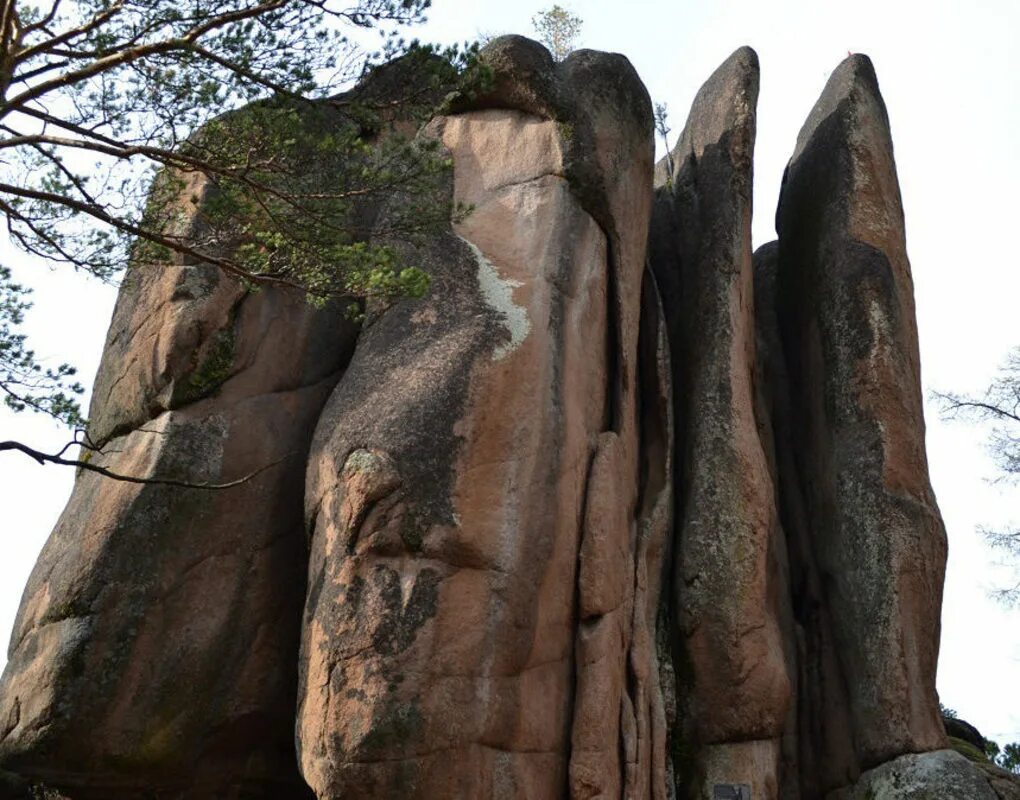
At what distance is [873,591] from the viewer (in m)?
12.7

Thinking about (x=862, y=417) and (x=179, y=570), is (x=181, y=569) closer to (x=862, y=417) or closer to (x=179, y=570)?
(x=179, y=570)

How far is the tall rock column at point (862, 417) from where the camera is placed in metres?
12.4

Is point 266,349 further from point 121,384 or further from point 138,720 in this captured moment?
point 138,720

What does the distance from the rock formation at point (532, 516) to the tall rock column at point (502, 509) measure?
1.1 inches

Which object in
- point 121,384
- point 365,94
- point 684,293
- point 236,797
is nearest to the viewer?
point 365,94

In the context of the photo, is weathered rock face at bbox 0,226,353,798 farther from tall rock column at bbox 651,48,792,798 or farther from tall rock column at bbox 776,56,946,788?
tall rock column at bbox 776,56,946,788

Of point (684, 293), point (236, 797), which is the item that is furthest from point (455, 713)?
point (684, 293)

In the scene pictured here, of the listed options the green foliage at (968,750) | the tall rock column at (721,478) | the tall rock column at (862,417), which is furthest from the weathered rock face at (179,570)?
the green foliage at (968,750)

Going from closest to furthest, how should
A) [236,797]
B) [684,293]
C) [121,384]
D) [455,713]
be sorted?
1. [455,713]
2. [236,797]
3. [121,384]
4. [684,293]

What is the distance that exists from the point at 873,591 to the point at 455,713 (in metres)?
4.72

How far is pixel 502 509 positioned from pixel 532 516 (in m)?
0.27

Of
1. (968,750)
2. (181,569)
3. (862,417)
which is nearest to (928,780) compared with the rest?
(968,750)

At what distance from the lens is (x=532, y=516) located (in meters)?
10.6

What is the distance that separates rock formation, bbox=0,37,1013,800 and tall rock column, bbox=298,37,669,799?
0.03 meters
